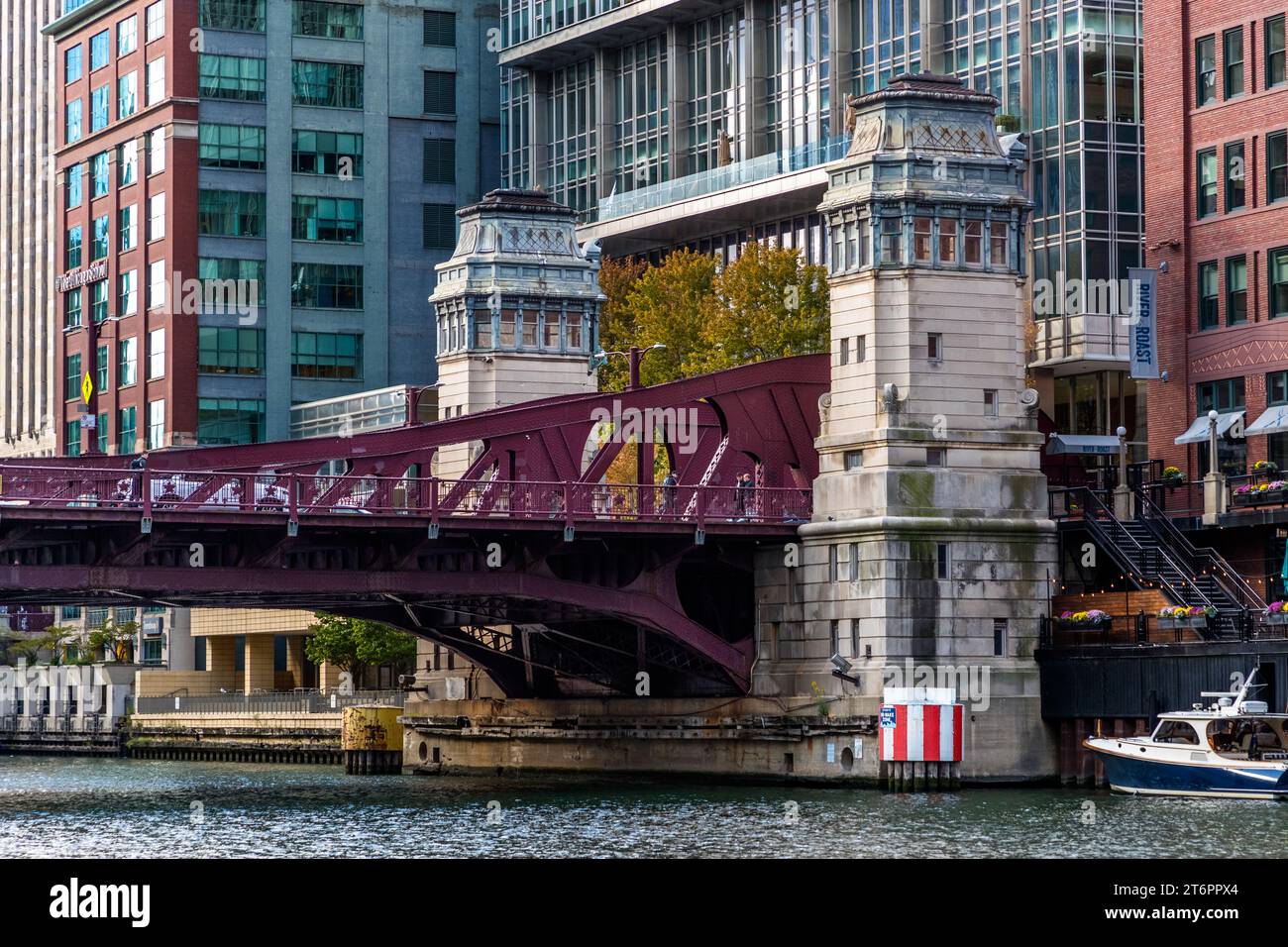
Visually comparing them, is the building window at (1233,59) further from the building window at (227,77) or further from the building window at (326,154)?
the building window at (227,77)

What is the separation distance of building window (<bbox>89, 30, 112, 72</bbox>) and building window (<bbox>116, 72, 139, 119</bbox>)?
3047 mm

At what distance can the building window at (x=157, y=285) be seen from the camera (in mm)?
143875

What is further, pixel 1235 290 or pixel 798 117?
pixel 798 117

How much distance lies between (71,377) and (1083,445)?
3327 inches

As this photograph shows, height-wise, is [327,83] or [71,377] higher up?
[327,83]

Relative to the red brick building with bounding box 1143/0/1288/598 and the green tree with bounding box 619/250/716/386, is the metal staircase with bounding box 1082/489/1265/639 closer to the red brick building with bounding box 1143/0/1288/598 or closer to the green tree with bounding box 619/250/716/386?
the red brick building with bounding box 1143/0/1288/598

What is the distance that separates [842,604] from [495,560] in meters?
10.8

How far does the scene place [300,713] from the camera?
120m

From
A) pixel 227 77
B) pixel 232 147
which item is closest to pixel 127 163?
pixel 232 147

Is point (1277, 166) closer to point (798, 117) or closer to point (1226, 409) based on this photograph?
point (1226, 409)

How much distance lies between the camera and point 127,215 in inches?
5930

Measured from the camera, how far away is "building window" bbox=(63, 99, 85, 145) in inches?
6216

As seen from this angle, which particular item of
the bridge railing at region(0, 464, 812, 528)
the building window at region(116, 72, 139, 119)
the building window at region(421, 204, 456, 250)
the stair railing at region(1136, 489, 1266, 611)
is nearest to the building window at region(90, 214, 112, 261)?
the building window at region(116, 72, 139, 119)
